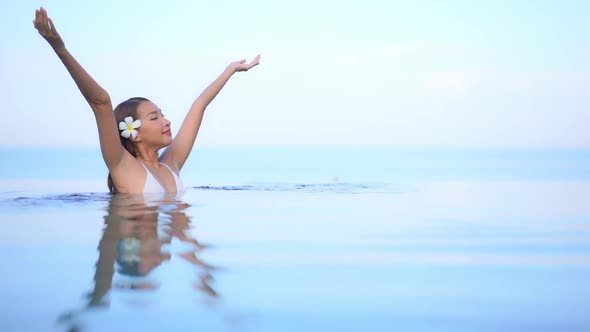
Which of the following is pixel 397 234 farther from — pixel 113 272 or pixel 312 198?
pixel 312 198

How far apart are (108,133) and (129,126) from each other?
2.40 ft

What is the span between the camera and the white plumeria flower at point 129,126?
5848 millimetres

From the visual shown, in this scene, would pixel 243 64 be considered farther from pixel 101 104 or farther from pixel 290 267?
pixel 290 267

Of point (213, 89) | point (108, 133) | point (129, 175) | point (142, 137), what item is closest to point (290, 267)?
point (108, 133)

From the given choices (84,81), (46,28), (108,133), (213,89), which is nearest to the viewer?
(46,28)

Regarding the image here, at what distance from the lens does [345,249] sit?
11.2ft

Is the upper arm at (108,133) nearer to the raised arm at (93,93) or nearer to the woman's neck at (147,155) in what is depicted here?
the raised arm at (93,93)

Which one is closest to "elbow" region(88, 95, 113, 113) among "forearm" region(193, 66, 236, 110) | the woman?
the woman

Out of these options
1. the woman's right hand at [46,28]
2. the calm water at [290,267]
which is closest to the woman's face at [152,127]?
the calm water at [290,267]

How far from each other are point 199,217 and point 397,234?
137 centimetres

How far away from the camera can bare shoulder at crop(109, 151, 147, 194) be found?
573cm

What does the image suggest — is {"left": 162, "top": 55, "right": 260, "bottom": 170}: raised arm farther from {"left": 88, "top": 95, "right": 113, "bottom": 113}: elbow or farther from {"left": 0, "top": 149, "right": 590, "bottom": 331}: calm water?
{"left": 88, "top": 95, "right": 113, "bottom": 113}: elbow

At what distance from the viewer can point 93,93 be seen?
15.4 feet

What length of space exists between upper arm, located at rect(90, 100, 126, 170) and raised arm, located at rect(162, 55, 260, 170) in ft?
3.23
